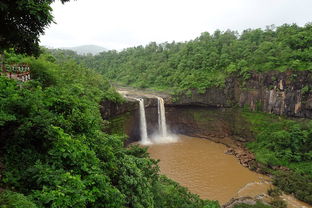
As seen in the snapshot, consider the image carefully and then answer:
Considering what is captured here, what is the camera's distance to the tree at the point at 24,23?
383 cm

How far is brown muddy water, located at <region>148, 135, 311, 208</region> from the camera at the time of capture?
47.6 ft

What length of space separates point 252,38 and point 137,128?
65.8 ft

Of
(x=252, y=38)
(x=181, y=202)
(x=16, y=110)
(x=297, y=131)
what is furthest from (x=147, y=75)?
(x=16, y=110)

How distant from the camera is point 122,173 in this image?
Answer: 614 cm

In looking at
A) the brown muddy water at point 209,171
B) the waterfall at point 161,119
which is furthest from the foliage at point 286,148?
the waterfall at point 161,119

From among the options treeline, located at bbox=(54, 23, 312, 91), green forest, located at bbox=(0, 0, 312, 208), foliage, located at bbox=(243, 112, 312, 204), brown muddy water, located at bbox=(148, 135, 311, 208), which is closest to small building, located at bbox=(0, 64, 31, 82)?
green forest, located at bbox=(0, 0, 312, 208)

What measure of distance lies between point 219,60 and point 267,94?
7408 mm

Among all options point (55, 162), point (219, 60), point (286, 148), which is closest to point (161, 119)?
point (219, 60)

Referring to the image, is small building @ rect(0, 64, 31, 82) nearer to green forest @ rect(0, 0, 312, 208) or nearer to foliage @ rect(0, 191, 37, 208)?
green forest @ rect(0, 0, 312, 208)

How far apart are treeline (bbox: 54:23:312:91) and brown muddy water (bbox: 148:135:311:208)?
6.82 meters

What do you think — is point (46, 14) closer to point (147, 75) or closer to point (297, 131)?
point (297, 131)

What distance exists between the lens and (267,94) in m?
21.4

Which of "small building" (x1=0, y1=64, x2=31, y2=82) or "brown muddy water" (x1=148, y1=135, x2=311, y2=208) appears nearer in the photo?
"small building" (x1=0, y1=64, x2=31, y2=82)

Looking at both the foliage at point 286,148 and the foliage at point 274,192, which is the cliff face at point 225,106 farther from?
the foliage at point 274,192
